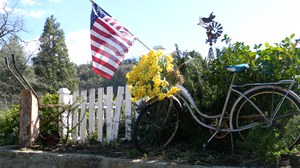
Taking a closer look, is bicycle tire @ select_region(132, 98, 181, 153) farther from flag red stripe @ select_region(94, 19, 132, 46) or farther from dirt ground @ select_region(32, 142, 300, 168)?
flag red stripe @ select_region(94, 19, 132, 46)

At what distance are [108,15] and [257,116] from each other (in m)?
3.07

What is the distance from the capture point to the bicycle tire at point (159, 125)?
424 cm

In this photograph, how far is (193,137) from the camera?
429cm

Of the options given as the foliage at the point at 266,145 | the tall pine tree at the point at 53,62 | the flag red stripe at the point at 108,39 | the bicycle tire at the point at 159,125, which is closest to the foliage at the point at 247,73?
the foliage at the point at 266,145

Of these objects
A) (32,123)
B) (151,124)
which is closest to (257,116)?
(151,124)

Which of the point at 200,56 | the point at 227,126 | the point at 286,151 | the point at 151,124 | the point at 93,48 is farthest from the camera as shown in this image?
the point at 93,48

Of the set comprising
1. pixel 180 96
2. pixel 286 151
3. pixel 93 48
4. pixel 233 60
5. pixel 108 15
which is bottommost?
pixel 286 151

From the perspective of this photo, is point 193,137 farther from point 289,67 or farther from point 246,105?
point 289,67

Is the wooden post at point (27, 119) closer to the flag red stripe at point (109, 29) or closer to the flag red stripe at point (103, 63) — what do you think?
the flag red stripe at point (103, 63)

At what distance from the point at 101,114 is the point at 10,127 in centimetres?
184

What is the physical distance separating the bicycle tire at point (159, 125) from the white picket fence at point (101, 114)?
747 millimetres

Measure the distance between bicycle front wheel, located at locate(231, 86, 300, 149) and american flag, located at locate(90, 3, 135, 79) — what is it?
2118mm

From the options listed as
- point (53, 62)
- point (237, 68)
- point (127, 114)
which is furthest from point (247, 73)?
point (53, 62)

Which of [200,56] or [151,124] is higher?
[200,56]
